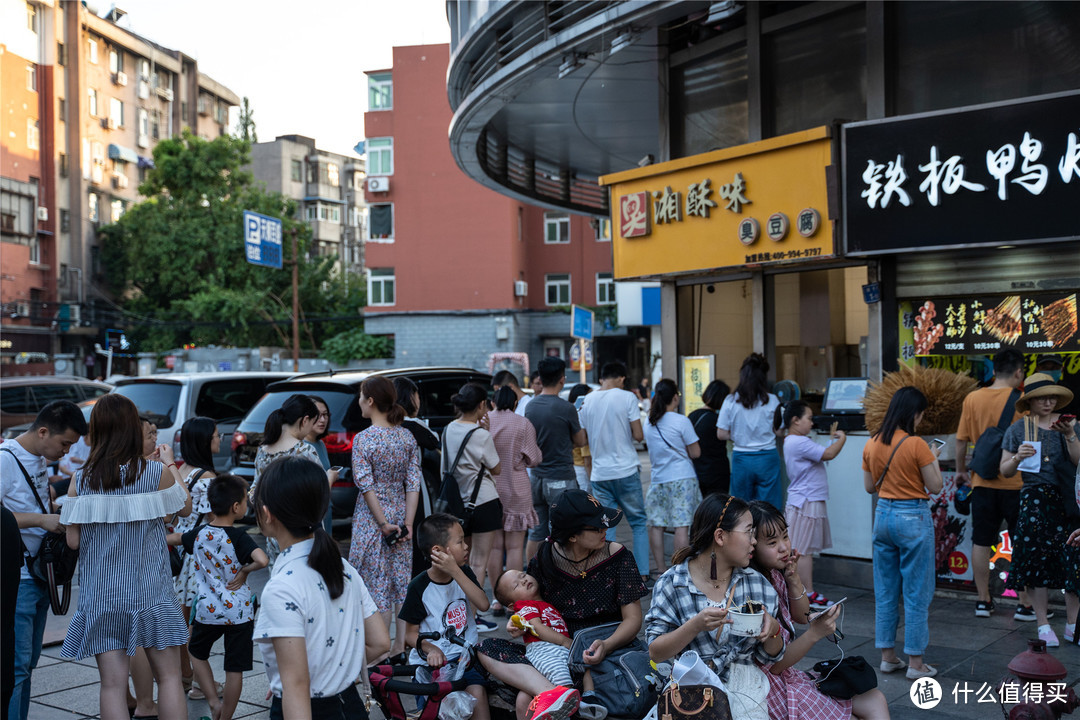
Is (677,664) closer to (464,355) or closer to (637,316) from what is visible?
(637,316)

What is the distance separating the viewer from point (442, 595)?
451cm

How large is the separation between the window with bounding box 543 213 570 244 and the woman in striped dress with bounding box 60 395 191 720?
32650 mm

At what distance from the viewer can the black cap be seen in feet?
13.5

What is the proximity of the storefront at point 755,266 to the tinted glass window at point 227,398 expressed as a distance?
16.6 ft

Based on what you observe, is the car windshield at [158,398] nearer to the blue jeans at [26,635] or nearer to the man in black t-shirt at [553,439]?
the man in black t-shirt at [553,439]

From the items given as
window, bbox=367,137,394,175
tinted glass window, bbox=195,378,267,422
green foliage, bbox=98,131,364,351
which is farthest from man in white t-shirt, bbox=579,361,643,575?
green foliage, bbox=98,131,364,351

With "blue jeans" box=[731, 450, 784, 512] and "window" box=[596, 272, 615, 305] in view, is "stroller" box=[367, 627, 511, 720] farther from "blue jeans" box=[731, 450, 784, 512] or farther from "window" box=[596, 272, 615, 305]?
"window" box=[596, 272, 615, 305]

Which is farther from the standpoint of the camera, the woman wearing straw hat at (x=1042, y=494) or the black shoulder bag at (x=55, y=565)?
the woman wearing straw hat at (x=1042, y=494)

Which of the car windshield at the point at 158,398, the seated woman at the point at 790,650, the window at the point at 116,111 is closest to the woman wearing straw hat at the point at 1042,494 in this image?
the seated woman at the point at 790,650

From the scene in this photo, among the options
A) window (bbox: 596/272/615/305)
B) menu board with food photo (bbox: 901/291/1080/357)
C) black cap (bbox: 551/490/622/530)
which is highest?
window (bbox: 596/272/615/305)

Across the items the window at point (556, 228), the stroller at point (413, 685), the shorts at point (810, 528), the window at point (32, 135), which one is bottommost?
the stroller at point (413, 685)

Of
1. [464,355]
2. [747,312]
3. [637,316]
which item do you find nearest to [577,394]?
[747,312]

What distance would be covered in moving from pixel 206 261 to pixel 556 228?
1645cm

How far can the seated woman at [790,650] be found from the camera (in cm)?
358
